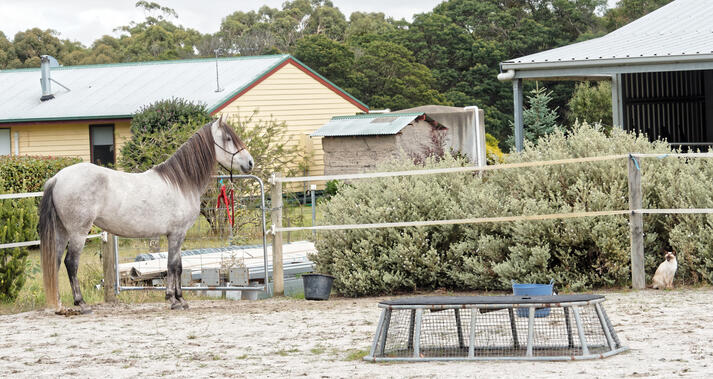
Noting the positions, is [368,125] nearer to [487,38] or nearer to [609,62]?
[609,62]

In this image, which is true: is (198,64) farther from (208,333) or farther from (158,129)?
(208,333)

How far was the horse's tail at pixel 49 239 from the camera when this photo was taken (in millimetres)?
9398

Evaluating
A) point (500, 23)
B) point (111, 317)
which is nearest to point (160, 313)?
point (111, 317)

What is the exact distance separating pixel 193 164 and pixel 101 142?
1685cm

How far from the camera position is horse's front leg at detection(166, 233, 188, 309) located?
10047 millimetres

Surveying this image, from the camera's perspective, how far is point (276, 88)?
27.1 meters

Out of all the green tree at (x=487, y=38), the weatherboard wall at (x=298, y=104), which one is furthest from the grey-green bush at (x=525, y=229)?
the green tree at (x=487, y=38)

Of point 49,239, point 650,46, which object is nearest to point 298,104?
point 650,46

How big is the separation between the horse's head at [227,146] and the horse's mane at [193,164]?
61 millimetres

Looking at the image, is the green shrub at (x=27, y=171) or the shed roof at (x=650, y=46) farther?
the green shrub at (x=27, y=171)

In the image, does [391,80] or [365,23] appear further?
[365,23]

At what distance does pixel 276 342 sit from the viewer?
7789mm

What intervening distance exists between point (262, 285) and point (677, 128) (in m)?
11.6

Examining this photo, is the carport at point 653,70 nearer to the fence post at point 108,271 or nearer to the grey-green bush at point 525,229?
the grey-green bush at point 525,229
